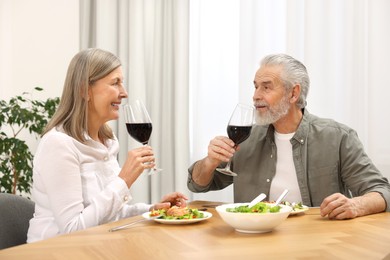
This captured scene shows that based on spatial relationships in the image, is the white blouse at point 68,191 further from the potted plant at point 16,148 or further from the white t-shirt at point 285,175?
the potted plant at point 16,148

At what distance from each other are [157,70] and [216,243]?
9.46 ft

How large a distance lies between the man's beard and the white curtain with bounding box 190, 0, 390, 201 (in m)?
1.12

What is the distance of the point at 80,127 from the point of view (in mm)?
2049

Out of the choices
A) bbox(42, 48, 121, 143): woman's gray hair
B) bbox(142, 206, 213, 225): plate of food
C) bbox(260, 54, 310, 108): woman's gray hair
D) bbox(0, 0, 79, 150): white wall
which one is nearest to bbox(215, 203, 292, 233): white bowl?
bbox(142, 206, 213, 225): plate of food

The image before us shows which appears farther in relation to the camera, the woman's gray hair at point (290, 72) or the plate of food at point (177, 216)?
the woman's gray hair at point (290, 72)

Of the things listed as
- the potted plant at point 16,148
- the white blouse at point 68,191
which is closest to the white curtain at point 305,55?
the potted plant at point 16,148

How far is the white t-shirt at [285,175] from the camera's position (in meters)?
2.41

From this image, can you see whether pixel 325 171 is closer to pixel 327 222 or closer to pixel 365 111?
pixel 327 222

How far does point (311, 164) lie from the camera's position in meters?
2.42

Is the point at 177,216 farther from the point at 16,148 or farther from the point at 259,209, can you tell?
the point at 16,148

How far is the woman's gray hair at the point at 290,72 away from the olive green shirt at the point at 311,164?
0.14 m

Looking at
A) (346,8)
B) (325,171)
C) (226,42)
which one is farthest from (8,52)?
(325,171)

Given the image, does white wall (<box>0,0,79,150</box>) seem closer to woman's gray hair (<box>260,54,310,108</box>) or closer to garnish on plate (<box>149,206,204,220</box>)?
woman's gray hair (<box>260,54,310,108</box>)

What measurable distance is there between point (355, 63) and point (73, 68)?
2.11 metres
